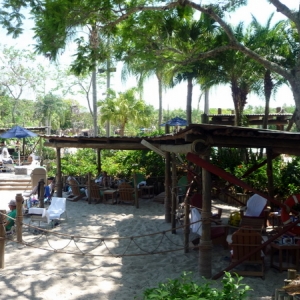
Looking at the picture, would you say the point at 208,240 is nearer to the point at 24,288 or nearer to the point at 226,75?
the point at 24,288

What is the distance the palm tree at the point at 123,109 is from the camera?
27.0 metres

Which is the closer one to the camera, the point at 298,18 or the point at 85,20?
the point at 298,18

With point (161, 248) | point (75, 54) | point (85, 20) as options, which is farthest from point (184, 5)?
point (161, 248)

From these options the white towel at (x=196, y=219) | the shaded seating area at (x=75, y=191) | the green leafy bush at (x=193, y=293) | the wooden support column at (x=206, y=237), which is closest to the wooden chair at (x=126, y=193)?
the shaded seating area at (x=75, y=191)

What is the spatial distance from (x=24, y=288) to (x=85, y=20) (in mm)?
6875

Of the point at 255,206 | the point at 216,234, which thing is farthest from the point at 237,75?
the point at 216,234

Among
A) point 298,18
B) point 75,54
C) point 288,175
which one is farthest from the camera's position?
point 288,175

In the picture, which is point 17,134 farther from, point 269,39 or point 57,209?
point 269,39

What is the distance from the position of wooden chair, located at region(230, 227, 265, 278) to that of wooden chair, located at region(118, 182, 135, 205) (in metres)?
7.35

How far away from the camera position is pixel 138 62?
37.8 feet

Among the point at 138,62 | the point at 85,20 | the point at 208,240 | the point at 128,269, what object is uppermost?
the point at 85,20

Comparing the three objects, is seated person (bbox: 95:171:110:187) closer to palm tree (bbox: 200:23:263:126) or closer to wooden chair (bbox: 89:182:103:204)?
wooden chair (bbox: 89:182:103:204)

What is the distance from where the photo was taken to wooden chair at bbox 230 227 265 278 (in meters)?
6.71

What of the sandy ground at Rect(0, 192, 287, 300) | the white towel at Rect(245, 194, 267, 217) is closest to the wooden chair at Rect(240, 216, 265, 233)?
the white towel at Rect(245, 194, 267, 217)
